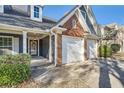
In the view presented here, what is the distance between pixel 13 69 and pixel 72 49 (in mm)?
8267

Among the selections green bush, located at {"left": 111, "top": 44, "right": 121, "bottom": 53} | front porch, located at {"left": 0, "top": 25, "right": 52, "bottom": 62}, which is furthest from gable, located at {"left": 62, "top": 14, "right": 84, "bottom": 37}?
green bush, located at {"left": 111, "top": 44, "right": 121, "bottom": 53}

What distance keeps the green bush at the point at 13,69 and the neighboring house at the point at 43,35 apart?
303cm

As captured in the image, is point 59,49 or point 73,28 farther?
point 73,28

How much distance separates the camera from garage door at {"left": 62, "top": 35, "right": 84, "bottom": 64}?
46.3ft

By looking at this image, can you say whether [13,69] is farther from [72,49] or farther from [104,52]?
[104,52]

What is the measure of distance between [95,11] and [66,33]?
1062 centimetres

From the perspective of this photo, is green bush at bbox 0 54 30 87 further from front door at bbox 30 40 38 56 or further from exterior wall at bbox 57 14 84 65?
front door at bbox 30 40 38 56

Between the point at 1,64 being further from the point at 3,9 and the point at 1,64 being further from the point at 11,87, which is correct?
the point at 3,9

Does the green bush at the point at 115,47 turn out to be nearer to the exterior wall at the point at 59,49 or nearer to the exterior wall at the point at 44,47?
the exterior wall at the point at 44,47

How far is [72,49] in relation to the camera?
50.1 ft

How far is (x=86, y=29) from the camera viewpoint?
16.6 meters

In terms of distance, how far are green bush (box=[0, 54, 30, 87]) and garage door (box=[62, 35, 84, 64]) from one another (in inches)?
244

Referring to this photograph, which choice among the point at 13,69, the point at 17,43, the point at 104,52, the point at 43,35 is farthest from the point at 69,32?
the point at 104,52
